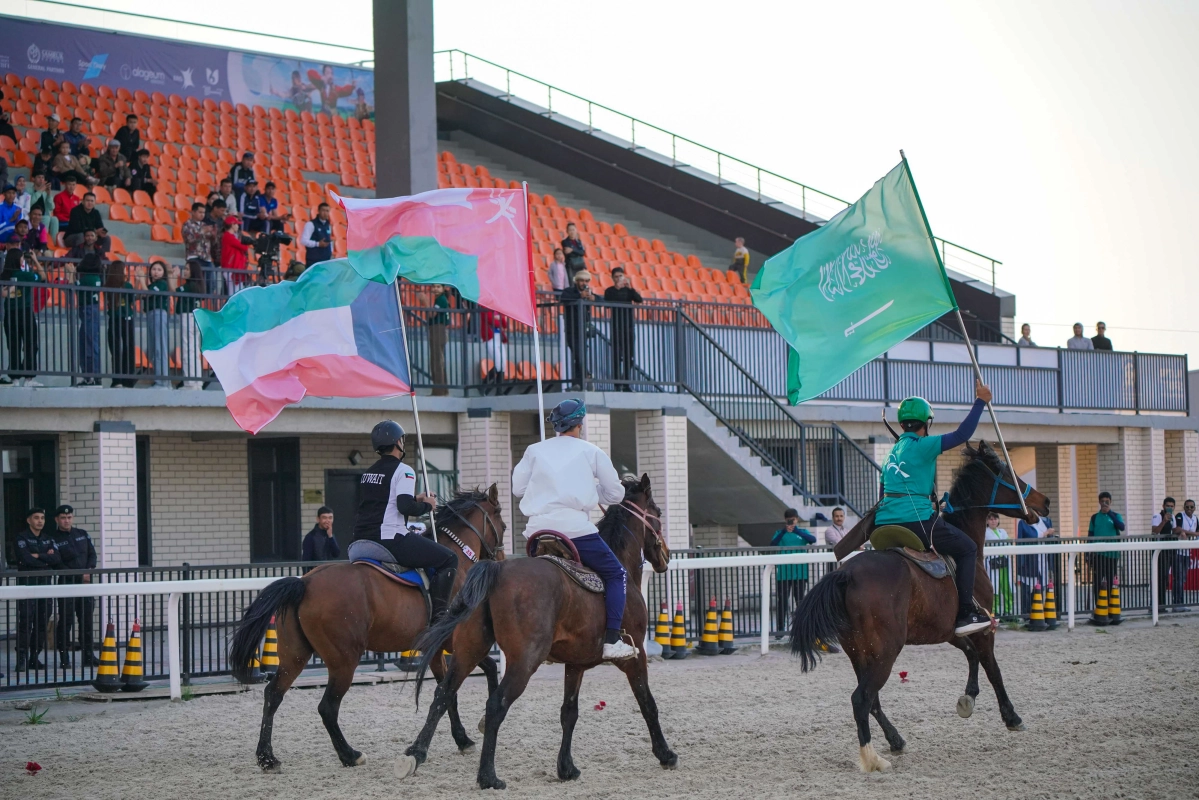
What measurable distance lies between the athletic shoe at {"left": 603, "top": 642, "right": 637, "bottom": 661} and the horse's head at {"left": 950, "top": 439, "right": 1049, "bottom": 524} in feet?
10.7

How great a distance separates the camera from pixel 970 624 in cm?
1057

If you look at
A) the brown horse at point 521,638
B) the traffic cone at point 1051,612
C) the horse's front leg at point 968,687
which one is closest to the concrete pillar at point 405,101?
the traffic cone at point 1051,612

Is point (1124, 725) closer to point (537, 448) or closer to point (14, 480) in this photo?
point (537, 448)

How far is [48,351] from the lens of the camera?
1777 cm

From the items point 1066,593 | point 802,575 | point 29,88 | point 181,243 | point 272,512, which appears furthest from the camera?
point 29,88

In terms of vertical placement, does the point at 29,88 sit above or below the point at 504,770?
above

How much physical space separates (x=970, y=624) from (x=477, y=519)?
161 inches

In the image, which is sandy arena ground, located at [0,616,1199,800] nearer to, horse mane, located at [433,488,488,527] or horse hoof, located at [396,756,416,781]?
horse hoof, located at [396,756,416,781]

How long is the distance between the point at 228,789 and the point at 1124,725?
268 inches

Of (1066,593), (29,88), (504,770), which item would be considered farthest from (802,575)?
(29,88)

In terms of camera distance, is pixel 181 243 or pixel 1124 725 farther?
pixel 181 243

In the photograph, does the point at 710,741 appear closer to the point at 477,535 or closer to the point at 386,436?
the point at 477,535

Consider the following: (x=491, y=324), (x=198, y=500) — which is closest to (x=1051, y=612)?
(x=491, y=324)

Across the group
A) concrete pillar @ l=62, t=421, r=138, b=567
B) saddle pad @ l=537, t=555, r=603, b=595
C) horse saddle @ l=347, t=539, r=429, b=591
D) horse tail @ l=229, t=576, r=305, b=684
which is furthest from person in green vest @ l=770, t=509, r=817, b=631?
horse tail @ l=229, t=576, r=305, b=684
